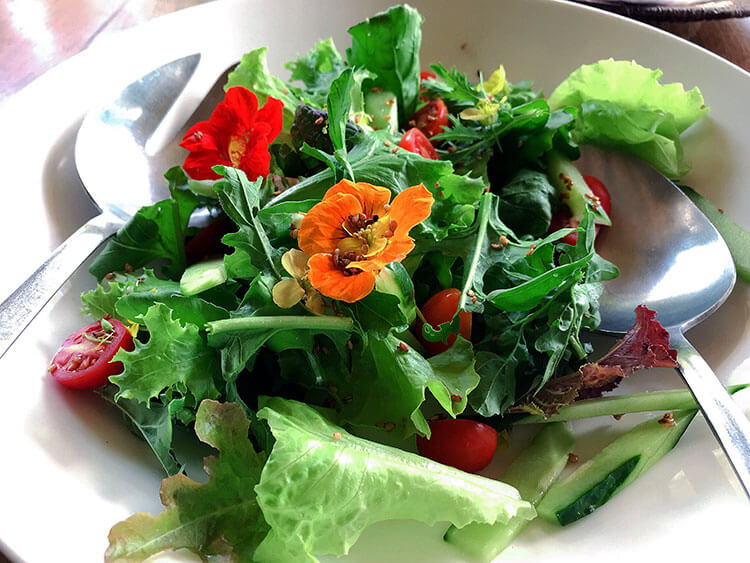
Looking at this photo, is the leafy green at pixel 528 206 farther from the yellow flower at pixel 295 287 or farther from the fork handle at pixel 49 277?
the fork handle at pixel 49 277

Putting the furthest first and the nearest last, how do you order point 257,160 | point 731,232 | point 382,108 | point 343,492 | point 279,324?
point 382,108 → point 731,232 → point 257,160 → point 279,324 → point 343,492

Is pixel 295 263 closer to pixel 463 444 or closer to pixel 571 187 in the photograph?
pixel 463 444

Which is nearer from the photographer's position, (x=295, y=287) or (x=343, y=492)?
(x=343, y=492)

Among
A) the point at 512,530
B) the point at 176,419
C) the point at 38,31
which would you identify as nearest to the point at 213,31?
the point at 38,31

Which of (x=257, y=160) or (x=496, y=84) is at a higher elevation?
(x=257, y=160)

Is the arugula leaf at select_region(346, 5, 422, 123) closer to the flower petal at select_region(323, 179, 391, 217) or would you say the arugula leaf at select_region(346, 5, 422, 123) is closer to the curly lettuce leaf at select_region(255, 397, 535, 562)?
the flower petal at select_region(323, 179, 391, 217)

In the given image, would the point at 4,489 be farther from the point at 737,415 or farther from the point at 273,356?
the point at 737,415

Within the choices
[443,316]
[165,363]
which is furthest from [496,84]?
[165,363]

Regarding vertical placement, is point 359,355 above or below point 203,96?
below
